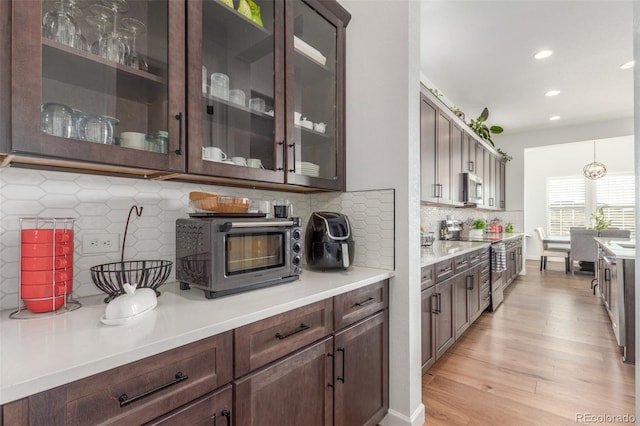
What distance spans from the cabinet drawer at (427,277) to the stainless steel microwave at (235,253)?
Result: 0.96 m

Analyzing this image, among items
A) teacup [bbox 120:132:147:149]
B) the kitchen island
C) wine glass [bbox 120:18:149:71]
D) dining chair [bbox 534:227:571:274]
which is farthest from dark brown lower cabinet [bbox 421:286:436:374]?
dining chair [bbox 534:227:571:274]

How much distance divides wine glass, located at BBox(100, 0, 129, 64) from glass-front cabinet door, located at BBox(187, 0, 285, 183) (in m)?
0.22

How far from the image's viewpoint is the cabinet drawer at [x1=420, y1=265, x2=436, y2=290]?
1991 mm

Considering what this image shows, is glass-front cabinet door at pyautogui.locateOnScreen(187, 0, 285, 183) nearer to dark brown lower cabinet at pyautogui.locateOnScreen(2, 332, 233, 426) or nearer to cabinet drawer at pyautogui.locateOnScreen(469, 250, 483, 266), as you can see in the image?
dark brown lower cabinet at pyautogui.locateOnScreen(2, 332, 233, 426)

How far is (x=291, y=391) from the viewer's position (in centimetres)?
113

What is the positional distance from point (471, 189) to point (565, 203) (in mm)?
5603

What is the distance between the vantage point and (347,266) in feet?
5.41

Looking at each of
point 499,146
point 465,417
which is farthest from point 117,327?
point 499,146

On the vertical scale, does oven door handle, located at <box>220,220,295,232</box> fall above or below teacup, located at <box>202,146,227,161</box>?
below

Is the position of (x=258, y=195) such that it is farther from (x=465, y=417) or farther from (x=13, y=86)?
(x=465, y=417)

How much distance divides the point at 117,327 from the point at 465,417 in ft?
6.38

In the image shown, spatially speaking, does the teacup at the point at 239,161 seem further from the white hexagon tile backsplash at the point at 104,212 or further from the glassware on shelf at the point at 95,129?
the glassware on shelf at the point at 95,129

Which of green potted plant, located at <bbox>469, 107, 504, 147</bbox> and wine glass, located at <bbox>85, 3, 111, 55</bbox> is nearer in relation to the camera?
wine glass, located at <bbox>85, 3, 111, 55</bbox>

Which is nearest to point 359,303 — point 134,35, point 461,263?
point 134,35
